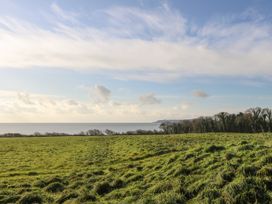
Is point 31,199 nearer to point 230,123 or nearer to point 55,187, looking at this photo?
point 55,187

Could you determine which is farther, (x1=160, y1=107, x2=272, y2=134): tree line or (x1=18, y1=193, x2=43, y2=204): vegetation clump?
(x1=160, y1=107, x2=272, y2=134): tree line

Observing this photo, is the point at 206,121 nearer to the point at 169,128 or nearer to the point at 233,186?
the point at 169,128

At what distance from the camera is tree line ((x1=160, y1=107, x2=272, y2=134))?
100812mm

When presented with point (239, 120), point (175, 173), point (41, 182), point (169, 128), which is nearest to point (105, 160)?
point (41, 182)

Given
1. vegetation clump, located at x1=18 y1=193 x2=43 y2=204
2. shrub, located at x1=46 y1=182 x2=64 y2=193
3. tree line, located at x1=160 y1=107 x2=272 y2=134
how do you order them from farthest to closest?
tree line, located at x1=160 y1=107 x2=272 y2=134, shrub, located at x1=46 y1=182 x2=64 y2=193, vegetation clump, located at x1=18 y1=193 x2=43 y2=204

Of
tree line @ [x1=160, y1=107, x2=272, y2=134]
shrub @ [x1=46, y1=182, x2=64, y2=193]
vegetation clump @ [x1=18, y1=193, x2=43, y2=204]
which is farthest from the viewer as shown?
tree line @ [x1=160, y1=107, x2=272, y2=134]

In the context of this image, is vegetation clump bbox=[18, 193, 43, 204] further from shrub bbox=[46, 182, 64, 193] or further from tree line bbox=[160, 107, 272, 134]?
tree line bbox=[160, 107, 272, 134]

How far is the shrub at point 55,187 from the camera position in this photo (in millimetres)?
16987

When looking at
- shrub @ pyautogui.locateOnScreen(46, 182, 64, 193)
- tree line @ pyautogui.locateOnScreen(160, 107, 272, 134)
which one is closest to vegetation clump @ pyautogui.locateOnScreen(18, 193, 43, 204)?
shrub @ pyautogui.locateOnScreen(46, 182, 64, 193)

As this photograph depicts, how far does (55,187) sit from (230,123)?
98.8 meters

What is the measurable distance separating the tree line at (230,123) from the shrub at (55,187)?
9388 centimetres

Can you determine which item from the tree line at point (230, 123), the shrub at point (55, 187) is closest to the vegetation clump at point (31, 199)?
the shrub at point (55, 187)

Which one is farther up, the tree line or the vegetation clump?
the tree line

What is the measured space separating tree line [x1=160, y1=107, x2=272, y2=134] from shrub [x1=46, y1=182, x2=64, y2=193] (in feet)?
308
